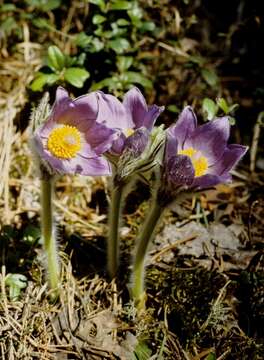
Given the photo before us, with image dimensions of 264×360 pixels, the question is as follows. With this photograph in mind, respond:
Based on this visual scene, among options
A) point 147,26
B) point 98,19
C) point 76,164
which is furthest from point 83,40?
point 76,164

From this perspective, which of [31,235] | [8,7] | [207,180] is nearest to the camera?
[207,180]

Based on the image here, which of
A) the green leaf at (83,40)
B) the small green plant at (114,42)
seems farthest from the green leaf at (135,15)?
the green leaf at (83,40)

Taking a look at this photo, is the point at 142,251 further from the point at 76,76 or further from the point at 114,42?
the point at 114,42

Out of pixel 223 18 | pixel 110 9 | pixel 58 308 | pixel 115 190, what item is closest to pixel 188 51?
pixel 223 18

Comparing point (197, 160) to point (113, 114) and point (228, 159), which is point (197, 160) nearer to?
point (228, 159)

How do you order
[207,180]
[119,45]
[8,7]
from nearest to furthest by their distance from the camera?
[207,180] → [119,45] → [8,7]

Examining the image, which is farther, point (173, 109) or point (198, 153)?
point (173, 109)

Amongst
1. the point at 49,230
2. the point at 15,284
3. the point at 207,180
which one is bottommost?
the point at 15,284

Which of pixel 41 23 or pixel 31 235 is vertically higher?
pixel 41 23
